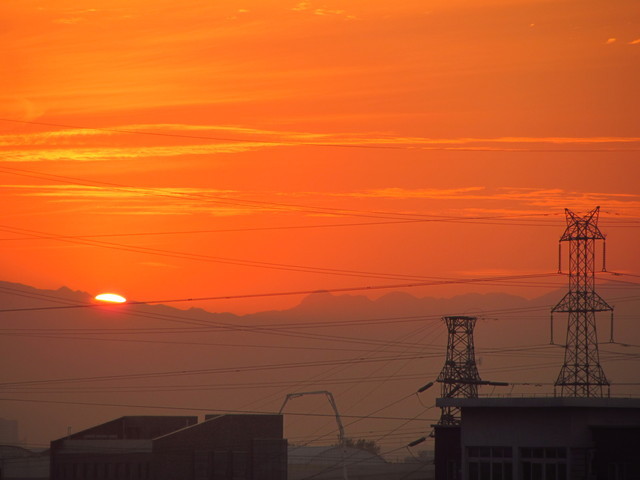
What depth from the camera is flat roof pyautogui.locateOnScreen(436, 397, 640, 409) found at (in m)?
56.3

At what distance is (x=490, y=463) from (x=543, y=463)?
111 inches

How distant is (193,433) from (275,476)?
9.70 meters

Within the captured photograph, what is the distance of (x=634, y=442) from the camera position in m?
55.8

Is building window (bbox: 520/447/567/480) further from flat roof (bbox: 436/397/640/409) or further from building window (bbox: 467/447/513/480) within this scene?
flat roof (bbox: 436/397/640/409)

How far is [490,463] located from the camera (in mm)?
59625

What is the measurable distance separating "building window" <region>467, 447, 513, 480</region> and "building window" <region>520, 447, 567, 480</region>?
2.26 feet

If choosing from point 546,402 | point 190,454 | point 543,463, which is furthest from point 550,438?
point 190,454

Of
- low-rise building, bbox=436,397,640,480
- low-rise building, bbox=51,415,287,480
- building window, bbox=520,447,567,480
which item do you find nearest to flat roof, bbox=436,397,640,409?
low-rise building, bbox=436,397,640,480

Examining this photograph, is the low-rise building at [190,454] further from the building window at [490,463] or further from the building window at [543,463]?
the building window at [543,463]

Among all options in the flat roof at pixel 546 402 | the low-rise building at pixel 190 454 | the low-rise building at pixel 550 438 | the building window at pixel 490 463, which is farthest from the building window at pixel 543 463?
the low-rise building at pixel 190 454

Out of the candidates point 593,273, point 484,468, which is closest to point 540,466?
point 484,468

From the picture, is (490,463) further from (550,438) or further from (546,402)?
(546,402)

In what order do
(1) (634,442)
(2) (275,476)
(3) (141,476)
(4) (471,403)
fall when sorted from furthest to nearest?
(2) (275,476), (3) (141,476), (4) (471,403), (1) (634,442)

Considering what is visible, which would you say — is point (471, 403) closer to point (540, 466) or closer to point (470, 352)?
point (540, 466)
